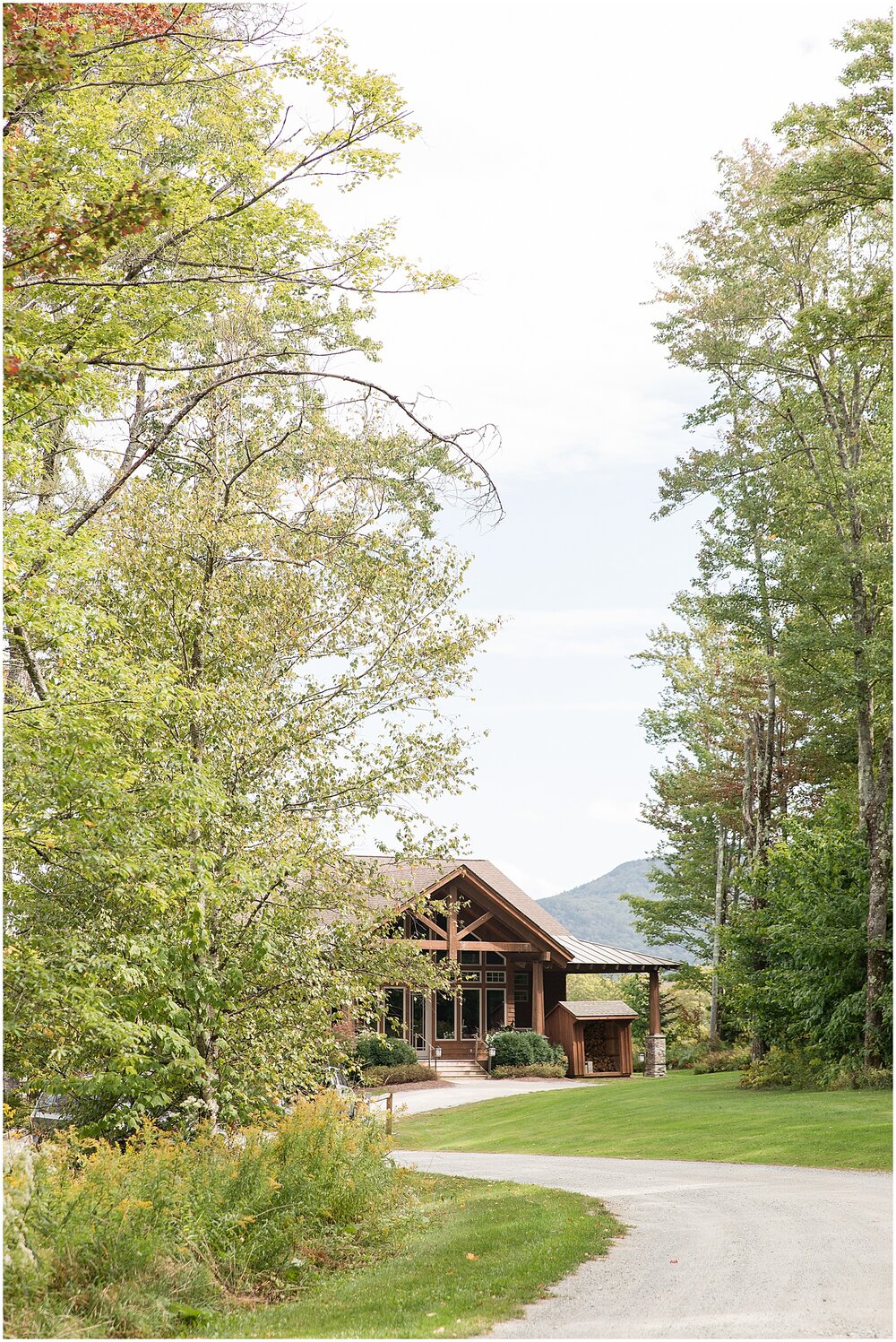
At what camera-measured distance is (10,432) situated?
8.61m

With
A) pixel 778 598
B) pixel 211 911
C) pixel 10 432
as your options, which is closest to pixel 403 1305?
pixel 211 911

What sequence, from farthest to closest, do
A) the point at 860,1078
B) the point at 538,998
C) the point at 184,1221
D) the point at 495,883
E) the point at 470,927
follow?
the point at 495,883 < the point at 538,998 < the point at 470,927 < the point at 860,1078 < the point at 184,1221

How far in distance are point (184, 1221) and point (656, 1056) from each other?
79.3 ft

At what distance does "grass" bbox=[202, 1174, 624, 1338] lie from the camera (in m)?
6.40

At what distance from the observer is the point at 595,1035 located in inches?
1266

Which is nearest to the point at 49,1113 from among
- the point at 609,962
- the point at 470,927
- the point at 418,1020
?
the point at 470,927

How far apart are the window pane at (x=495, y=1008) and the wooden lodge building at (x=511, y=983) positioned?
28 mm

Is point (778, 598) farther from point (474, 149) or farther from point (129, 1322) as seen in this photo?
point (129, 1322)

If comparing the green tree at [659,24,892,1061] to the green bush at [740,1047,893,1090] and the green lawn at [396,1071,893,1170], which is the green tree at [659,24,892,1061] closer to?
the green bush at [740,1047,893,1090]

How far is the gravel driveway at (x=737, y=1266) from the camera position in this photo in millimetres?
6137

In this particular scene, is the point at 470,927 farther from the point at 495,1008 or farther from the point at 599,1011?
the point at 599,1011

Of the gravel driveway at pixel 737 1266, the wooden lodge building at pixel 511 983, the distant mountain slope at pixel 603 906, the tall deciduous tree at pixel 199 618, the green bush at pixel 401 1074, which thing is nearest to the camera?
the gravel driveway at pixel 737 1266

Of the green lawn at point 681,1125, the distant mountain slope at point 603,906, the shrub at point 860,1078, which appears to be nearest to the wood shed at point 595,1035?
the green lawn at point 681,1125

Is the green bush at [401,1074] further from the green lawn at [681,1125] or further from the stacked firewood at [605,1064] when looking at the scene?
the stacked firewood at [605,1064]
